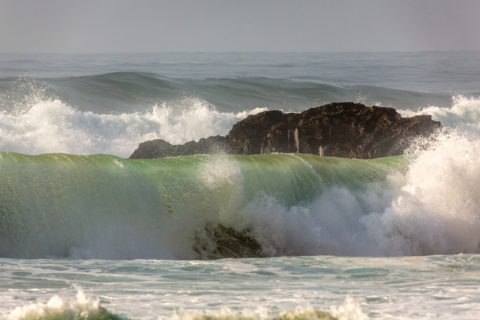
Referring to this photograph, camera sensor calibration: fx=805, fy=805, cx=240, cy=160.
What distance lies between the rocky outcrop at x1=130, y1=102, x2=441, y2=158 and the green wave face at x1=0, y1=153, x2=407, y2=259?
531cm

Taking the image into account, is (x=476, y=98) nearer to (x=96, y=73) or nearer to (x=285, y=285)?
(x=96, y=73)

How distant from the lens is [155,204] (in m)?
11.9

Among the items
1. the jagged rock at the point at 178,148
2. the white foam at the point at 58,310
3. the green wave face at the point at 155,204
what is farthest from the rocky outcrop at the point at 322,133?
the white foam at the point at 58,310

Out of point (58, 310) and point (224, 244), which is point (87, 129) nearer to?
point (224, 244)

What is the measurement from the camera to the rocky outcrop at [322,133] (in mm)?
18922

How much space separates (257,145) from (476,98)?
65.5ft

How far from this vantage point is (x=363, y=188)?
13.6 metres

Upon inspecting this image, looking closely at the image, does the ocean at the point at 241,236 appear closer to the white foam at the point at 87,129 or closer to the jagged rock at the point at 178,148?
the jagged rock at the point at 178,148

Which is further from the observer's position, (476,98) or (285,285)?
(476,98)

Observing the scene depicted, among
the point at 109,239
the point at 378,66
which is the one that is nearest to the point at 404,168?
the point at 109,239

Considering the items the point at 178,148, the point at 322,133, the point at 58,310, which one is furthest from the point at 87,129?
the point at 58,310

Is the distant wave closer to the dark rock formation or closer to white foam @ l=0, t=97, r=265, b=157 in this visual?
white foam @ l=0, t=97, r=265, b=157

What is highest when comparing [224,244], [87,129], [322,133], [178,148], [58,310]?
[322,133]

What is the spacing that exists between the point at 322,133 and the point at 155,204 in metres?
8.54
